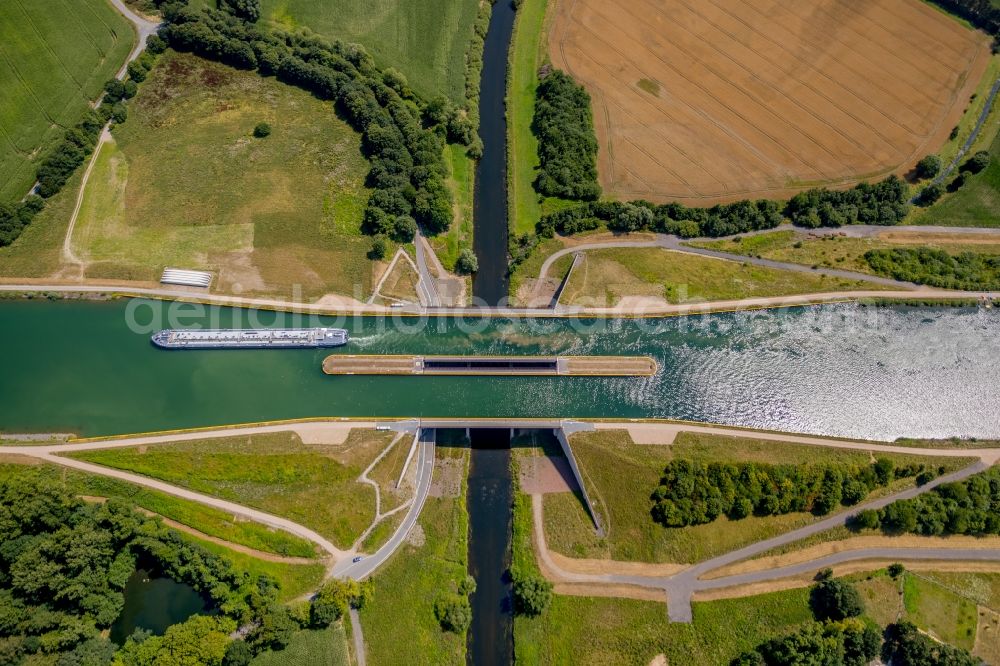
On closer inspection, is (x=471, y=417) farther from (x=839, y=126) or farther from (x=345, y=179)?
(x=839, y=126)

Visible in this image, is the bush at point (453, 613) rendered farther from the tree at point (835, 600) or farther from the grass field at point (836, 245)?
the grass field at point (836, 245)

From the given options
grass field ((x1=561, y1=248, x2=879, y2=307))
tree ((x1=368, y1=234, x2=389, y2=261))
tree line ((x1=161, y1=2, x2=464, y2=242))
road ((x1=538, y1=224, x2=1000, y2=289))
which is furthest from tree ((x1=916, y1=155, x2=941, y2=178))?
tree ((x1=368, y1=234, x2=389, y2=261))

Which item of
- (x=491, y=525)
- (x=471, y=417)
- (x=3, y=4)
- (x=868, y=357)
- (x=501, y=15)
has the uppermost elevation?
(x=501, y=15)

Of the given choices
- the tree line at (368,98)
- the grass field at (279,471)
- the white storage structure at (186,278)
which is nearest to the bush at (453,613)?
the grass field at (279,471)

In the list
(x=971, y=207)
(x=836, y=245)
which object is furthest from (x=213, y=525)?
(x=971, y=207)

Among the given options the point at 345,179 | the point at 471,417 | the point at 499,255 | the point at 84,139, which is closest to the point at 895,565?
the point at 471,417

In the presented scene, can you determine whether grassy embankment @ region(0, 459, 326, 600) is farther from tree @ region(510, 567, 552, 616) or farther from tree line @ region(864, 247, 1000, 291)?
tree line @ region(864, 247, 1000, 291)

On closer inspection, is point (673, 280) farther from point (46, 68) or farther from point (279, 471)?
point (46, 68)
